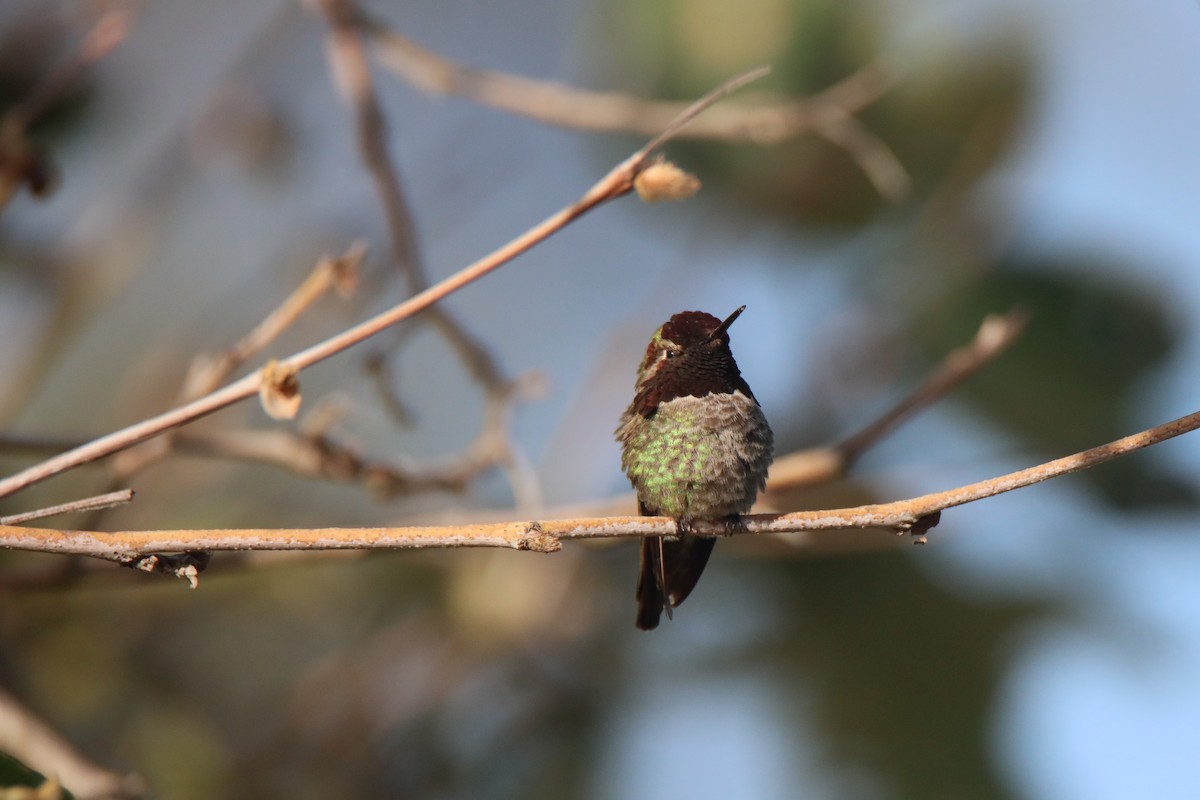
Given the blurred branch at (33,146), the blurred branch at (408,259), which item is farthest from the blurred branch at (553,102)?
the blurred branch at (33,146)

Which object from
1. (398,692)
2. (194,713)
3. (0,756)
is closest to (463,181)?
(398,692)

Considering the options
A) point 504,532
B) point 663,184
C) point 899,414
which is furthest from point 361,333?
point 899,414

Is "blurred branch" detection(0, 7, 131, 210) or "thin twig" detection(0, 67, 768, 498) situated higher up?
"blurred branch" detection(0, 7, 131, 210)

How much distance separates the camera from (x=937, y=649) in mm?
3764

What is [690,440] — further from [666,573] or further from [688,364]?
[666,573]

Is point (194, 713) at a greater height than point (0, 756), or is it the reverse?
point (194, 713)

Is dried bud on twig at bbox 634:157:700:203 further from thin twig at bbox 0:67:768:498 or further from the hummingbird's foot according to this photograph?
the hummingbird's foot

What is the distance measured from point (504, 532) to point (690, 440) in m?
0.77

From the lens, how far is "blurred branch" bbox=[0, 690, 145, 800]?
195 centimetres

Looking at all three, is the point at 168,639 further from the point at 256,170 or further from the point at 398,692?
the point at 256,170

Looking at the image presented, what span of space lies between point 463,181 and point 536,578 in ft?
4.20

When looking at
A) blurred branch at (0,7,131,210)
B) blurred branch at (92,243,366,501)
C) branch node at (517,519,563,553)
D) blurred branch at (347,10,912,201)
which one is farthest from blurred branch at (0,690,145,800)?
blurred branch at (347,10,912,201)

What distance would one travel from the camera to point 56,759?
2.00 meters

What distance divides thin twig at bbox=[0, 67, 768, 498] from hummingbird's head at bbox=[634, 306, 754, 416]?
51 cm
